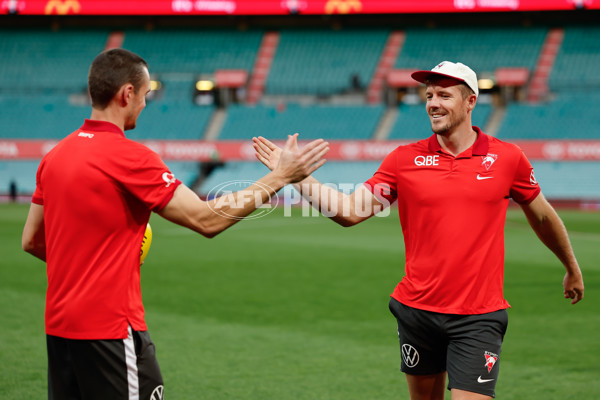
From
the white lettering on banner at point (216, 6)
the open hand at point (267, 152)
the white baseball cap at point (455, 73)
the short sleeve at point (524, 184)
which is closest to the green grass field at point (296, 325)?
the open hand at point (267, 152)

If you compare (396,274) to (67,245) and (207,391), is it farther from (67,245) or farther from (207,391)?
(67,245)

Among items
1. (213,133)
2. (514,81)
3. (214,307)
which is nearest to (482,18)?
(514,81)

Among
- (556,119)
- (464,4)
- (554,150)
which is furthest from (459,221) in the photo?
(464,4)

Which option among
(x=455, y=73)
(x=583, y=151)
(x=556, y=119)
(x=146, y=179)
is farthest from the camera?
(x=556, y=119)

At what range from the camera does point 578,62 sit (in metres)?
42.7

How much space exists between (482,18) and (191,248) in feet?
110

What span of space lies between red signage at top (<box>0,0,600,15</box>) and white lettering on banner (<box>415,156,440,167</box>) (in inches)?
1575

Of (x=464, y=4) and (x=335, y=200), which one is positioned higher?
(x=464, y=4)

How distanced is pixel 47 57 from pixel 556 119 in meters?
31.1

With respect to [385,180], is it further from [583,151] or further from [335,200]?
[583,151]

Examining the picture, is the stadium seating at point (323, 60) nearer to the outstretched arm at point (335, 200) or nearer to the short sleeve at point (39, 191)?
the outstretched arm at point (335, 200)

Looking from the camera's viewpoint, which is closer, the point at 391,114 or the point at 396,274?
the point at 396,274

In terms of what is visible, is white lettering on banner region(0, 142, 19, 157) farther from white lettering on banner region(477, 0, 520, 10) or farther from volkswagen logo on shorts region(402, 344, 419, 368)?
volkswagen logo on shorts region(402, 344, 419, 368)

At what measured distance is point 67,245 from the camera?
3209 mm
